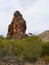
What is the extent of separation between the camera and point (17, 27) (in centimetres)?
8719

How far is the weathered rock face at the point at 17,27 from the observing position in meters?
85.8

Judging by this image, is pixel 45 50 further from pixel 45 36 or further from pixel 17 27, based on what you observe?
pixel 45 36

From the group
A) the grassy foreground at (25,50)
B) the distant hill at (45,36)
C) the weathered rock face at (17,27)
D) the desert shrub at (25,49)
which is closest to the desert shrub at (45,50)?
the grassy foreground at (25,50)

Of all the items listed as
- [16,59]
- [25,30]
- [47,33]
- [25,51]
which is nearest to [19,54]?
[25,51]

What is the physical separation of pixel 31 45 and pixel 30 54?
166 cm

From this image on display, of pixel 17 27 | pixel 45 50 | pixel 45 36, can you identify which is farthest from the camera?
pixel 45 36

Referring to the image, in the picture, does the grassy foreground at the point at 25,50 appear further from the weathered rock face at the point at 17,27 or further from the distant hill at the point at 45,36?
the distant hill at the point at 45,36

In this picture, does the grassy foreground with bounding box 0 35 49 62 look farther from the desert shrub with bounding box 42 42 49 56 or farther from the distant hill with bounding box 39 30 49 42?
the distant hill with bounding box 39 30 49 42

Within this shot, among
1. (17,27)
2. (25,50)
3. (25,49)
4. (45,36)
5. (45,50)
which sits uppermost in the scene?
(17,27)

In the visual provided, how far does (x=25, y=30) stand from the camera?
284 feet

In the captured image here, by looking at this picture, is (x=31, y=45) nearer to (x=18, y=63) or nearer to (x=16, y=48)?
(x=16, y=48)

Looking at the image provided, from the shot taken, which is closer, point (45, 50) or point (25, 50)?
point (25, 50)

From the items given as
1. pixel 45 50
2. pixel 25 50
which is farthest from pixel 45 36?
pixel 25 50

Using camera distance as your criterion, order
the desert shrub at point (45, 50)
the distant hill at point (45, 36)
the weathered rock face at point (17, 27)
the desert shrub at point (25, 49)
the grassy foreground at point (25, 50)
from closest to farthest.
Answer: the grassy foreground at point (25, 50) < the desert shrub at point (25, 49) < the desert shrub at point (45, 50) < the weathered rock face at point (17, 27) < the distant hill at point (45, 36)
